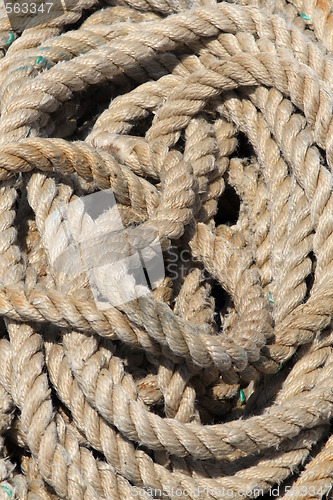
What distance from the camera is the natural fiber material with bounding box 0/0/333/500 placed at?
1312 mm

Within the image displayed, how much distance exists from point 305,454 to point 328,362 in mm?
196

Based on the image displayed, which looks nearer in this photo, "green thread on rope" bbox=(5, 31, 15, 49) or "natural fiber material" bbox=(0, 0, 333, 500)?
"natural fiber material" bbox=(0, 0, 333, 500)

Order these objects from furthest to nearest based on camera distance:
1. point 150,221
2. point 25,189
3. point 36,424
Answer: point 25,189, point 150,221, point 36,424

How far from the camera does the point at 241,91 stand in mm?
1621

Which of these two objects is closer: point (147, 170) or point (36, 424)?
point (36, 424)

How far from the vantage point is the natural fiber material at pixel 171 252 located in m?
1.31

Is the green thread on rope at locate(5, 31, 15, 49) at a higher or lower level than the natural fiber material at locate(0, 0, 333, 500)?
higher

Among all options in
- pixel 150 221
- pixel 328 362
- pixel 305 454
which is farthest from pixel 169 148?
pixel 305 454

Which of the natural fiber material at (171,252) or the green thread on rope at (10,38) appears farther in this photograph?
the green thread on rope at (10,38)

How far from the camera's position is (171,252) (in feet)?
4.95

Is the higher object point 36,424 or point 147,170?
point 147,170

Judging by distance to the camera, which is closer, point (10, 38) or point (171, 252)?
point (171, 252)

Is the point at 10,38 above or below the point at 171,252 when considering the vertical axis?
above

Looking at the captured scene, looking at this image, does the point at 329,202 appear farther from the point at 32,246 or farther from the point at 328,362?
the point at 32,246
